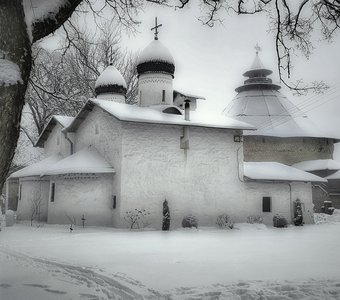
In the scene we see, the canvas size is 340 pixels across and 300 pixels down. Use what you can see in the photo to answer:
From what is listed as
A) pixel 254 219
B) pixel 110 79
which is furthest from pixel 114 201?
pixel 110 79

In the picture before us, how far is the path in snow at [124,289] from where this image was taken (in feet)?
18.2

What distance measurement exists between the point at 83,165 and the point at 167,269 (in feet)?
36.6

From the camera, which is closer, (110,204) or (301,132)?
(110,204)

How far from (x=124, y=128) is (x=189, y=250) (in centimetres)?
859

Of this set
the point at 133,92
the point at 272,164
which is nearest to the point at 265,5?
the point at 272,164

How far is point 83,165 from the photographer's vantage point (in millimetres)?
17781

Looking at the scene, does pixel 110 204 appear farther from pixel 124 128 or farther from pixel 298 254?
pixel 298 254

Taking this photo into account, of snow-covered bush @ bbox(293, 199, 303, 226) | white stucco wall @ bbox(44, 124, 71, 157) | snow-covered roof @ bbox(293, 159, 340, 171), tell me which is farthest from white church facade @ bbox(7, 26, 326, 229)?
snow-covered roof @ bbox(293, 159, 340, 171)

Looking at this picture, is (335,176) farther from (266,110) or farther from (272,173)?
(272,173)

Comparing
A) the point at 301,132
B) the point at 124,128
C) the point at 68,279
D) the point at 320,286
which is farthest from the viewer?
the point at 301,132

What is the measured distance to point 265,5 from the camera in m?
7.11

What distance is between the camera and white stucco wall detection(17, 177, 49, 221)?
68.3 feet

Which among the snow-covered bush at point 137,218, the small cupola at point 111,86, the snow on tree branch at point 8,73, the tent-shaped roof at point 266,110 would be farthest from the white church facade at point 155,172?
the snow on tree branch at point 8,73

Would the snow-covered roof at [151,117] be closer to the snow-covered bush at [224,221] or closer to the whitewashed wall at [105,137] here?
the whitewashed wall at [105,137]
